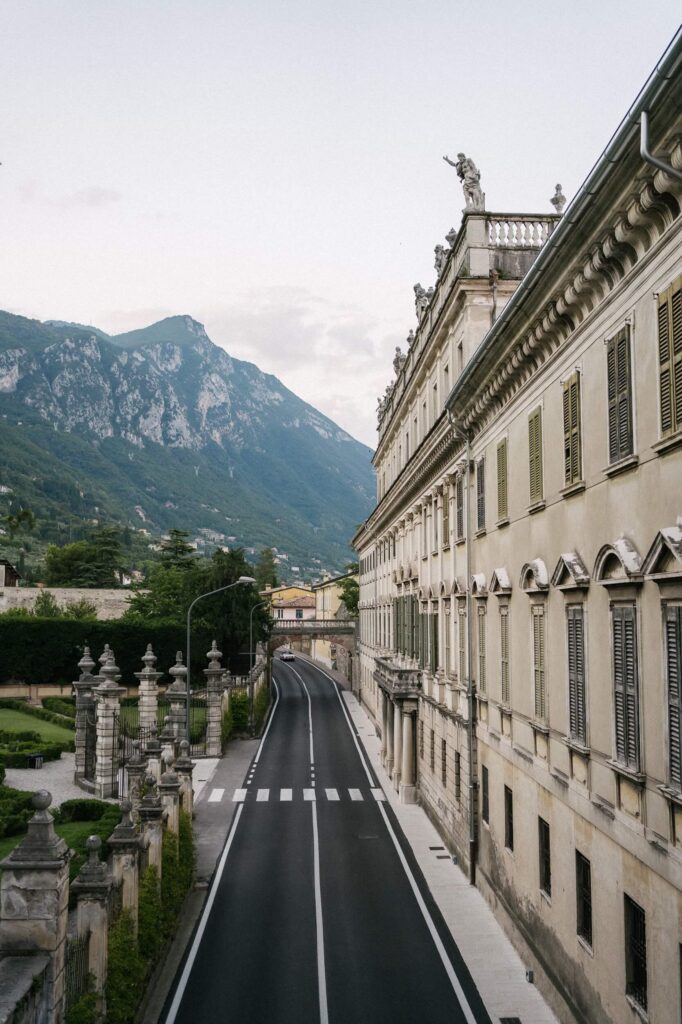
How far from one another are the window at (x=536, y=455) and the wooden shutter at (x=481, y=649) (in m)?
6.00

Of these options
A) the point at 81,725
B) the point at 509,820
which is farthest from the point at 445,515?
the point at 81,725

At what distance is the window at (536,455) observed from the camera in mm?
16547

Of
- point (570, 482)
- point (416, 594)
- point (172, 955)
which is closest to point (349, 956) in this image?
point (172, 955)

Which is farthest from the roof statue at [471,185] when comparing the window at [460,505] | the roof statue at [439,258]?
the window at [460,505]

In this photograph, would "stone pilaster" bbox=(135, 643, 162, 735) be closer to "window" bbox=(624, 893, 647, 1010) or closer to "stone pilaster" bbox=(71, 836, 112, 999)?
"stone pilaster" bbox=(71, 836, 112, 999)

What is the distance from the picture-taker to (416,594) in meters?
35.6

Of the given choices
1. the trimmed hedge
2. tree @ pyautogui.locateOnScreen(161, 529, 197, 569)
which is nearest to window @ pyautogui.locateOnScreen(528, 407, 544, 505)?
the trimmed hedge

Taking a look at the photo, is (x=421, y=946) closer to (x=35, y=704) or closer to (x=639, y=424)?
(x=639, y=424)

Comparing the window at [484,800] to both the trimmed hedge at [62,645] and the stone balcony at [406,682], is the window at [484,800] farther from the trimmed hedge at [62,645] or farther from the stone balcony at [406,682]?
the trimmed hedge at [62,645]

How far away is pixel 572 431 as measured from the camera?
1443cm

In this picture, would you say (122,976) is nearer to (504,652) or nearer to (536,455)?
(504,652)

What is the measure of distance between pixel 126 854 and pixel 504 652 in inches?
362

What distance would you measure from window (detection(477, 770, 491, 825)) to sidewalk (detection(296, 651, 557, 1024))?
7.05 feet

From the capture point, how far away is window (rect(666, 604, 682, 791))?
10086mm
